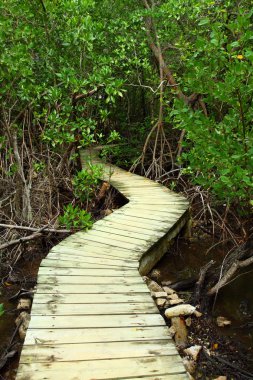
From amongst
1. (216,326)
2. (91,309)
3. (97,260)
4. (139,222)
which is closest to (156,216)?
(139,222)

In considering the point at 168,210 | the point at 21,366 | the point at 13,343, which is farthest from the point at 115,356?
the point at 168,210

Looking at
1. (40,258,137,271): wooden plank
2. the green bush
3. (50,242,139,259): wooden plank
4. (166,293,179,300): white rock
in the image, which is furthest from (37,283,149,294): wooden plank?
the green bush

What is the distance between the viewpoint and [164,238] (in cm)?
402

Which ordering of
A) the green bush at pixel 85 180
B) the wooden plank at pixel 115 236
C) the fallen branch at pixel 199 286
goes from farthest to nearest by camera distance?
the green bush at pixel 85 180
the wooden plank at pixel 115 236
the fallen branch at pixel 199 286

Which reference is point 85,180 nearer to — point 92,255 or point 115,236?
point 115,236

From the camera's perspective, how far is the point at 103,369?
71.6 inches

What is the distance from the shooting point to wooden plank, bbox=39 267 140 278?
2.93 metres

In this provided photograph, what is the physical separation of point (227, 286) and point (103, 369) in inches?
97.7

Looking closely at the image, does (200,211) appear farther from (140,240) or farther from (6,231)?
(6,231)

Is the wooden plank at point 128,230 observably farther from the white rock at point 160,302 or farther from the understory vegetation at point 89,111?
the white rock at point 160,302

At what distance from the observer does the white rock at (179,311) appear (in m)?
3.30

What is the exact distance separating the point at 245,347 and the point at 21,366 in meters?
1.98

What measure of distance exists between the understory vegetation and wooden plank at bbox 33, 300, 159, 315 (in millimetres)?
1066

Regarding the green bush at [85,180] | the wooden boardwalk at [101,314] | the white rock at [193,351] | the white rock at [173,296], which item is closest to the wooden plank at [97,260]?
the wooden boardwalk at [101,314]
